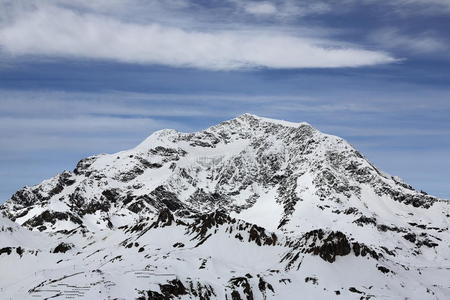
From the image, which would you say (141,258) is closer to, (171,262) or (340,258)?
(171,262)

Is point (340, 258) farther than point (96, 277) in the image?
Yes

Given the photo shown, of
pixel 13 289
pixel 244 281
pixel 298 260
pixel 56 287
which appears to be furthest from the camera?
pixel 298 260

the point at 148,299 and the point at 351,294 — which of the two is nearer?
the point at 148,299

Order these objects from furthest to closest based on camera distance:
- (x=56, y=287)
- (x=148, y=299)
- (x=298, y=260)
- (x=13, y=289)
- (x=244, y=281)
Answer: (x=298, y=260), (x=13, y=289), (x=244, y=281), (x=56, y=287), (x=148, y=299)

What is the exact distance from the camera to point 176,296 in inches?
5566

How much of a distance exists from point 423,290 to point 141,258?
318 feet

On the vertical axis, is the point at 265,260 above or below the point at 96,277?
below

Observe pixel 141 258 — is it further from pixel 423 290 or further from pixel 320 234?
pixel 423 290

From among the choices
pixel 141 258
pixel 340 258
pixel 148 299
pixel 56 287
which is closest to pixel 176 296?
pixel 148 299

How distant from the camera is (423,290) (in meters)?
189

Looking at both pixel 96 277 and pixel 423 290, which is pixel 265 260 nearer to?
pixel 423 290

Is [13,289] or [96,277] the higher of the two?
[96,277]

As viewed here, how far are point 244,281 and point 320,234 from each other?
47236 millimetres

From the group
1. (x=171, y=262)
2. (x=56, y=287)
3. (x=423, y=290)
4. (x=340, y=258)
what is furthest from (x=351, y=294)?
(x=56, y=287)
